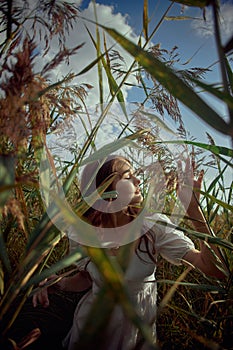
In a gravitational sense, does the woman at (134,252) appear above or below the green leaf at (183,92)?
below

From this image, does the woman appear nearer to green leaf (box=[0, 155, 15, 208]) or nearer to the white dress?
the white dress

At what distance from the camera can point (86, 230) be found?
32 centimetres

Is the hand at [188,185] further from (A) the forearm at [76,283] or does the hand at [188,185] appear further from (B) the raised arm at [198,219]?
(A) the forearm at [76,283]

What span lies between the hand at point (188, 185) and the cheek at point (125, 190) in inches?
7.1

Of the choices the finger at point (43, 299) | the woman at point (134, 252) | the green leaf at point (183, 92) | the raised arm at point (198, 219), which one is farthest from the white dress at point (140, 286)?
the green leaf at point (183, 92)

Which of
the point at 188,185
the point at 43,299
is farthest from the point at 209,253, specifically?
the point at 43,299

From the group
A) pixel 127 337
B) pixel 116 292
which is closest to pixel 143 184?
pixel 127 337

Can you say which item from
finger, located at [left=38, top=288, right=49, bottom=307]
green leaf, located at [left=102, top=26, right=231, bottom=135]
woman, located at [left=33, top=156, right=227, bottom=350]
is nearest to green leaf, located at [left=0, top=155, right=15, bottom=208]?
green leaf, located at [left=102, top=26, right=231, bottom=135]

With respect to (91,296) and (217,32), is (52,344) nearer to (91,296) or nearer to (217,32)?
(91,296)

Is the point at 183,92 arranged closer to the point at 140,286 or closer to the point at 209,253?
the point at 209,253

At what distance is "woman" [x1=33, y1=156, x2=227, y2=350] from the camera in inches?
41.2

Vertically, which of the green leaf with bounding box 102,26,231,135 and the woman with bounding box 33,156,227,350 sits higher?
the green leaf with bounding box 102,26,231,135

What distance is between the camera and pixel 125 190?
1089mm

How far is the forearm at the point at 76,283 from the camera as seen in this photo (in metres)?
1.23
